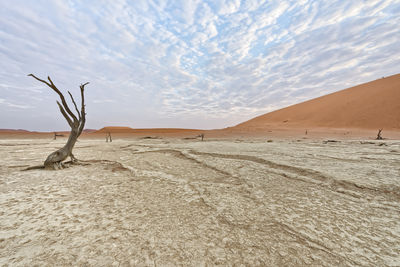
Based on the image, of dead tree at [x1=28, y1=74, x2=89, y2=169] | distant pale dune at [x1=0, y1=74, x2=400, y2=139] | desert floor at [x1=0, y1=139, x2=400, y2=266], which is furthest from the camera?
distant pale dune at [x1=0, y1=74, x2=400, y2=139]

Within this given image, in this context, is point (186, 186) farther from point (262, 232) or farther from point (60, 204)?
point (60, 204)

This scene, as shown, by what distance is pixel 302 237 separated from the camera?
3.15ft

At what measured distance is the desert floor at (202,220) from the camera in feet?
2.71

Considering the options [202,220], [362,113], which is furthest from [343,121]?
[202,220]

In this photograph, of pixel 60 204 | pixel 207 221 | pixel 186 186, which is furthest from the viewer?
pixel 186 186

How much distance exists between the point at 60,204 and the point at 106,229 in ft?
2.14

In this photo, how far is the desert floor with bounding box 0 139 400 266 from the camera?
0.83 m

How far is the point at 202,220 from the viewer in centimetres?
115

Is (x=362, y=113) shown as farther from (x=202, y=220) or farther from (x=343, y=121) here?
(x=202, y=220)

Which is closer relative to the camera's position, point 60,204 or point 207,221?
point 207,221

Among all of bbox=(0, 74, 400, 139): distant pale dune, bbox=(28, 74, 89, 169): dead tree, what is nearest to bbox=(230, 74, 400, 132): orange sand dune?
bbox=(0, 74, 400, 139): distant pale dune

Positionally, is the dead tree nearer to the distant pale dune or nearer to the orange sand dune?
the distant pale dune

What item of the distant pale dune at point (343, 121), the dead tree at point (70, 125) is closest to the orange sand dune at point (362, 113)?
the distant pale dune at point (343, 121)

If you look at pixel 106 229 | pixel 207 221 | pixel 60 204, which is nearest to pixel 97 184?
pixel 60 204
